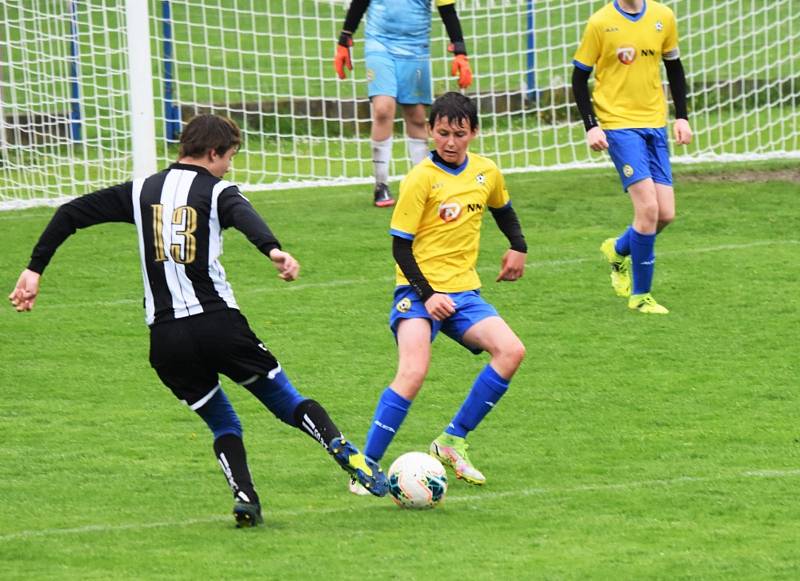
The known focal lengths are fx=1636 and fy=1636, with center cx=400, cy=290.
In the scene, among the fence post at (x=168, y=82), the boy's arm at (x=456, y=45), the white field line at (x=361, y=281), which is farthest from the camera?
the fence post at (x=168, y=82)

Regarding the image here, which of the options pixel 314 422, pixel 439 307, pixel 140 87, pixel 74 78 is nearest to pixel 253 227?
pixel 314 422

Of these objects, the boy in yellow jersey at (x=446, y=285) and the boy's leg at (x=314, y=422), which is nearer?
the boy's leg at (x=314, y=422)

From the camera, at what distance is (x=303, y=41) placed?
16.7 meters

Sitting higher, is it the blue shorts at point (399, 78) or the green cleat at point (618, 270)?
the blue shorts at point (399, 78)

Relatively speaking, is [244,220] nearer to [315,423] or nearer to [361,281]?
[315,423]

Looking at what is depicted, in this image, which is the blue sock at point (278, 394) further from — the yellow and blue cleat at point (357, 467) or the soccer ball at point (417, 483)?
the soccer ball at point (417, 483)

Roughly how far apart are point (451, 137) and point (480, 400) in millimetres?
1084

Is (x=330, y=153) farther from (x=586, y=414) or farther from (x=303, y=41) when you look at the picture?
(x=586, y=414)

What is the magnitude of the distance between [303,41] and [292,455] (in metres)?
9.99

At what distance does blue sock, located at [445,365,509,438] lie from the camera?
668cm

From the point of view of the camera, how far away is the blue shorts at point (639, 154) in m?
9.78

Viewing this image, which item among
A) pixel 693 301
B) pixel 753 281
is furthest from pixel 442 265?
pixel 753 281

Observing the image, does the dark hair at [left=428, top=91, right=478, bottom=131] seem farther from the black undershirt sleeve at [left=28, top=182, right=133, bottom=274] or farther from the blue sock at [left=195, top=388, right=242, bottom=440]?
the blue sock at [left=195, top=388, right=242, bottom=440]

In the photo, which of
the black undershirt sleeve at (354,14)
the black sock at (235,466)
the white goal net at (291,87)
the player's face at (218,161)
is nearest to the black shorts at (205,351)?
the black sock at (235,466)
